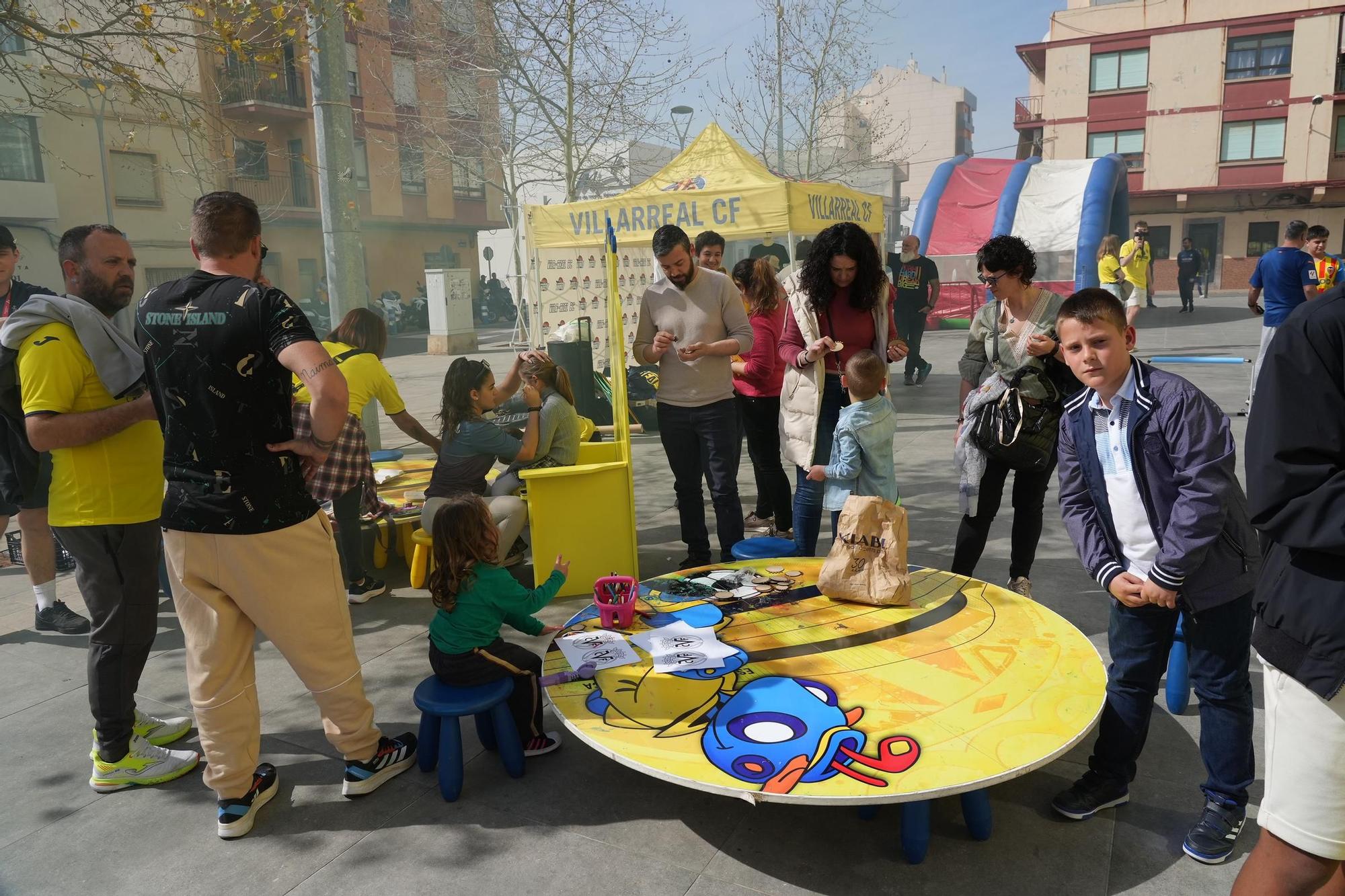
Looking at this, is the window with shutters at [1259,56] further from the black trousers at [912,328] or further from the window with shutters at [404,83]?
the window with shutters at [404,83]

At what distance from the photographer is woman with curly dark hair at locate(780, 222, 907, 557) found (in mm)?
4523

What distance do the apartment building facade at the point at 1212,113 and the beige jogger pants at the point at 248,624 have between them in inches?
1452

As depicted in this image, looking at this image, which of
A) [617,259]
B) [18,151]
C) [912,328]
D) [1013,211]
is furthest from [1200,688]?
[18,151]

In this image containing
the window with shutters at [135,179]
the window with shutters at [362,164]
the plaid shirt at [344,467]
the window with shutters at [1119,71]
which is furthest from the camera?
the window with shutters at [1119,71]

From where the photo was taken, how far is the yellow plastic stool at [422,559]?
4.66m

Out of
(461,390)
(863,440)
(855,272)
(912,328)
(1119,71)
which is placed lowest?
(863,440)

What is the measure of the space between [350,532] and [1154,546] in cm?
398

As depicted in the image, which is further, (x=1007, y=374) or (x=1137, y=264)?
(x=1137, y=264)

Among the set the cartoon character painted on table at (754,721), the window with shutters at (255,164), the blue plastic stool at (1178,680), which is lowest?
the blue plastic stool at (1178,680)

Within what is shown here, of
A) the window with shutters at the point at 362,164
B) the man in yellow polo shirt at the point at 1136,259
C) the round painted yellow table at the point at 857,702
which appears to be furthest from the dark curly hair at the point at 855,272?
the window with shutters at the point at 362,164

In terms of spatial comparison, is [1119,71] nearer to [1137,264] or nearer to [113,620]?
[1137,264]

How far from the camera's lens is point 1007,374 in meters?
4.07

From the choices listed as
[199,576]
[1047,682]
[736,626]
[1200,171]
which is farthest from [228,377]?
[1200,171]

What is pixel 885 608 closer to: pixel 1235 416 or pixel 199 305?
pixel 199 305
